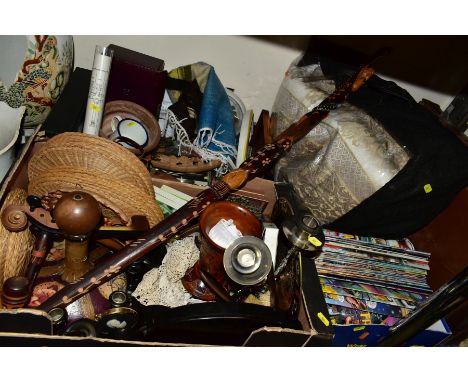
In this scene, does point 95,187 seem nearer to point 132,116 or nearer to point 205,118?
point 132,116

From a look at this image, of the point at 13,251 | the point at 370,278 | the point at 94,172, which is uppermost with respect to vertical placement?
the point at 94,172

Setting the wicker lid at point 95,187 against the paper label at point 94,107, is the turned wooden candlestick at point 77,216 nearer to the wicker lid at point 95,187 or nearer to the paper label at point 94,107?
the wicker lid at point 95,187

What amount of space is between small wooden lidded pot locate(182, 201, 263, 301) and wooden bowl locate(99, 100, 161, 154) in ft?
1.16

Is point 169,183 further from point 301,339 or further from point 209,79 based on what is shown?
point 301,339

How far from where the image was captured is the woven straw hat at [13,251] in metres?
0.91

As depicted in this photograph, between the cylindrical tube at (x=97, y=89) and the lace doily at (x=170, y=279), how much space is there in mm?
444

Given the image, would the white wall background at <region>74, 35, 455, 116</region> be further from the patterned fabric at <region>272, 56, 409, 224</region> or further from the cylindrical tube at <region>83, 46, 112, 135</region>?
the cylindrical tube at <region>83, 46, 112, 135</region>

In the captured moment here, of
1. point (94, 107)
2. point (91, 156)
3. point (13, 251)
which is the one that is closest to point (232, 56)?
point (94, 107)

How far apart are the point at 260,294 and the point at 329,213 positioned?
364 millimetres

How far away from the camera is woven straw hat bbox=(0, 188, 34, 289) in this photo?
0.91m

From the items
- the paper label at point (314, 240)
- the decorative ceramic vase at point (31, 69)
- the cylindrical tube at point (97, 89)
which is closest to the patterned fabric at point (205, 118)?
the cylindrical tube at point (97, 89)

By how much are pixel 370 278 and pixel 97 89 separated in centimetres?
104

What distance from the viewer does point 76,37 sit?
158 centimetres

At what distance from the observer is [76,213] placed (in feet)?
2.65
